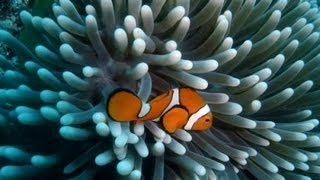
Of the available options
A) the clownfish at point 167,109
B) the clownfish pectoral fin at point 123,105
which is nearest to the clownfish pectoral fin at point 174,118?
the clownfish at point 167,109

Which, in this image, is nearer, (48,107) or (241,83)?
(48,107)

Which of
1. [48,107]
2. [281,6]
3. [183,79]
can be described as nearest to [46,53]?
[48,107]

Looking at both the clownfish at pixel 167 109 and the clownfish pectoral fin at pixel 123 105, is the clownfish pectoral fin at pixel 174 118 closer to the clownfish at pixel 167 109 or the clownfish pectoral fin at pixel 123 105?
the clownfish at pixel 167 109

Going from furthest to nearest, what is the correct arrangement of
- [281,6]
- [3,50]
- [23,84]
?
1. [3,50]
2. [281,6]
3. [23,84]

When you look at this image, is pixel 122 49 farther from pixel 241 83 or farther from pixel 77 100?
pixel 241 83

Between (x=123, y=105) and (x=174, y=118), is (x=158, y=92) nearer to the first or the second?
(x=174, y=118)

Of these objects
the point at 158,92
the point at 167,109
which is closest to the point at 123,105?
the point at 167,109
